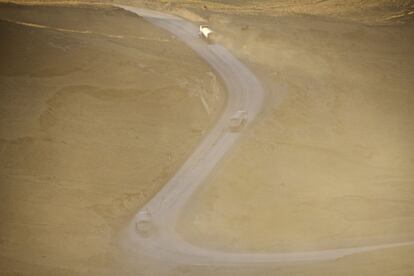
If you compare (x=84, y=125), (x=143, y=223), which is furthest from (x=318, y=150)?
(x=84, y=125)

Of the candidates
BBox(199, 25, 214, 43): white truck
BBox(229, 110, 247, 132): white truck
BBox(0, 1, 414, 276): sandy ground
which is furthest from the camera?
BBox(199, 25, 214, 43): white truck

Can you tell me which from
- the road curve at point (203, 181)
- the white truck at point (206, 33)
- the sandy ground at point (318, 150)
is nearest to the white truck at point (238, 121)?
the road curve at point (203, 181)

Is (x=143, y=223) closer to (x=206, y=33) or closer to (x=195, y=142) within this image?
(x=195, y=142)

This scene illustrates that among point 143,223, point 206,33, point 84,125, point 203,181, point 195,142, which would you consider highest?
point 206,33

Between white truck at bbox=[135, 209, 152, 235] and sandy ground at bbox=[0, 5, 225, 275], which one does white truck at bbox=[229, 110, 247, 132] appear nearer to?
sandy ground at bbox=[0, 5, 225, 275]

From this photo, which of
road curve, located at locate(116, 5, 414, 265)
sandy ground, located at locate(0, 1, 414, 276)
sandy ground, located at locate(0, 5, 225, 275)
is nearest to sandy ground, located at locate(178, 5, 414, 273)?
sandy ground, located at locate(0, 1, 414, 276)

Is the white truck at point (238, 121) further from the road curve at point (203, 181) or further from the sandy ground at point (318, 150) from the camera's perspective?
the sandy ground at point (318, 150)
